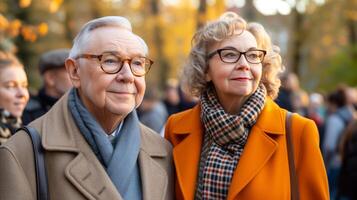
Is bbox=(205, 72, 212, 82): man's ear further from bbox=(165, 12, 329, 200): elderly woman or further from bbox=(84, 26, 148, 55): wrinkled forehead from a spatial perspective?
bbox=(84, 26, 148, 55): wrinkled forehead

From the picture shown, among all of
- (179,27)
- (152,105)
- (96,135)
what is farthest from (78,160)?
(179,27)

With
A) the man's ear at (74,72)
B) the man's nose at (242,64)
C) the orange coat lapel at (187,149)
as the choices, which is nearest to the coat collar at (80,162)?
the man's ear at (74,72)

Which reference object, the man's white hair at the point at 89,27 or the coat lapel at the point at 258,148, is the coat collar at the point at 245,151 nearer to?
the coat lapel at the point at 258,148

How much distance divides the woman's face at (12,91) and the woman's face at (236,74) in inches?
60.1

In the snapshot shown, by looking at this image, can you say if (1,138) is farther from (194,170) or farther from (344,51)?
(344,51)

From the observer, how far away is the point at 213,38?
417 centimetres

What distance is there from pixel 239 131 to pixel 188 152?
35 centimetres

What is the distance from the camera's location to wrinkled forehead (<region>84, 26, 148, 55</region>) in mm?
3453

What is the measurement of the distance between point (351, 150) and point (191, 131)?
4010 mm

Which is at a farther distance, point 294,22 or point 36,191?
point 294,22

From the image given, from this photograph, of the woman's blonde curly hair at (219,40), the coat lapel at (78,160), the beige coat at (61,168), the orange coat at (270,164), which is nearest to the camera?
the beige coat at (61,168)

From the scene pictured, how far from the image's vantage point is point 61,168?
3.32 m

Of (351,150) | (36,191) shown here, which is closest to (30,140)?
(36,191)

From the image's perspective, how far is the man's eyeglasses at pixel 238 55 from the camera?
4035 millimetres
